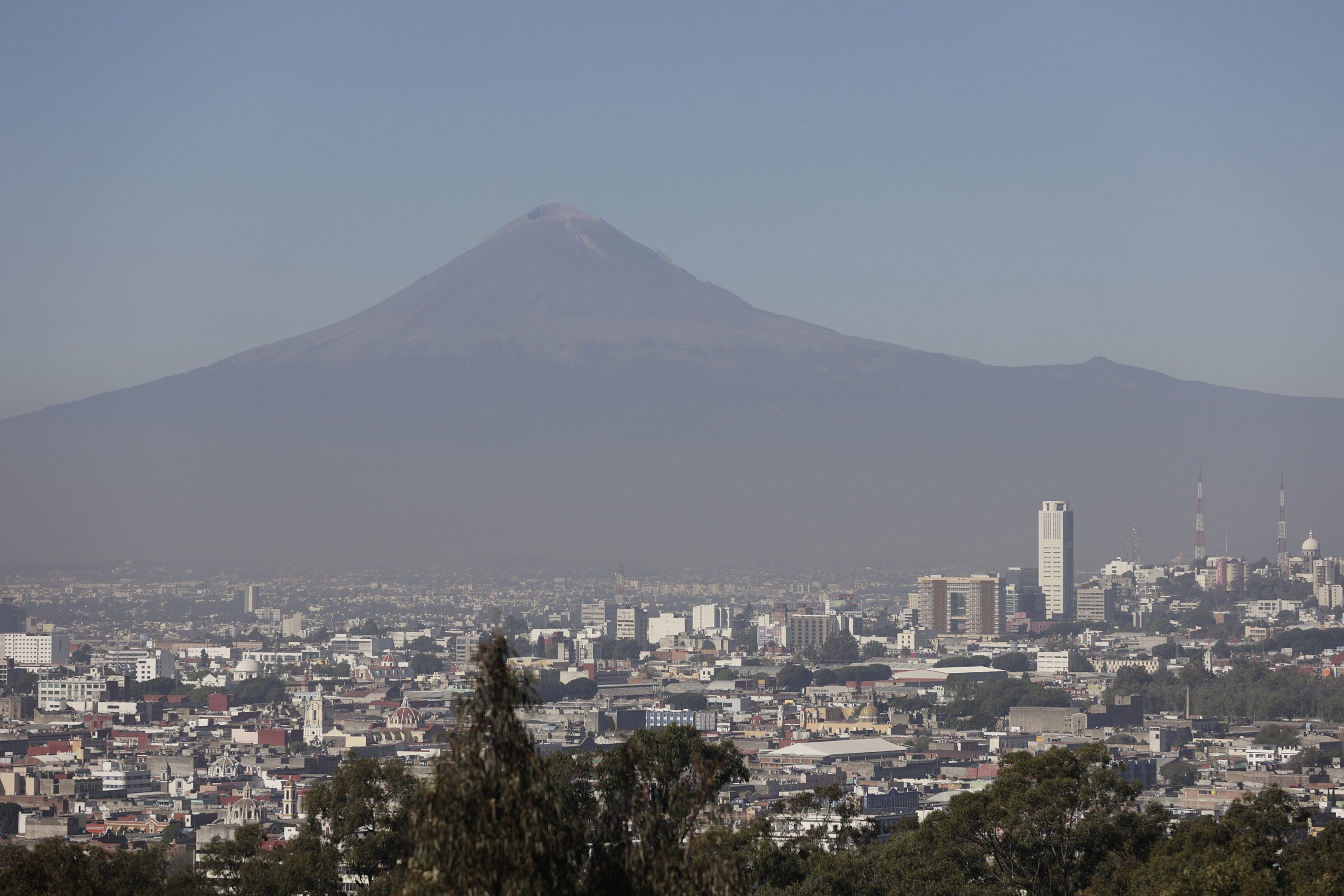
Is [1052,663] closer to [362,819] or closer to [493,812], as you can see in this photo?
[362,819]

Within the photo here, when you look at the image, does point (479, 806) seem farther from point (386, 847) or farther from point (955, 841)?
point (955, 841)

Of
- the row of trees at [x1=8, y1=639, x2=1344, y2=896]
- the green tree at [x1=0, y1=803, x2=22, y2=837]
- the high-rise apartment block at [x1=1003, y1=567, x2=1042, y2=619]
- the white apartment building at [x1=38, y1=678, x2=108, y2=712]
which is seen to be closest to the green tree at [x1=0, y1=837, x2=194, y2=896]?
the row of trees at [x1=8, y1=639, x2=1344, y2=896]

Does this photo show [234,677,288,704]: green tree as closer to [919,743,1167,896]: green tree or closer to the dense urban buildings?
the dense urban buildings

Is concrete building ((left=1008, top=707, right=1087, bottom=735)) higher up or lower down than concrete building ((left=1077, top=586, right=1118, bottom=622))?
lower down

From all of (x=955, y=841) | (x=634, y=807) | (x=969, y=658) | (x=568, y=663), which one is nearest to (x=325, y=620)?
(x=568, y=663)

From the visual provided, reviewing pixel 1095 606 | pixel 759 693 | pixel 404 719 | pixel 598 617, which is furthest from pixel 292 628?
pixel 404 719
